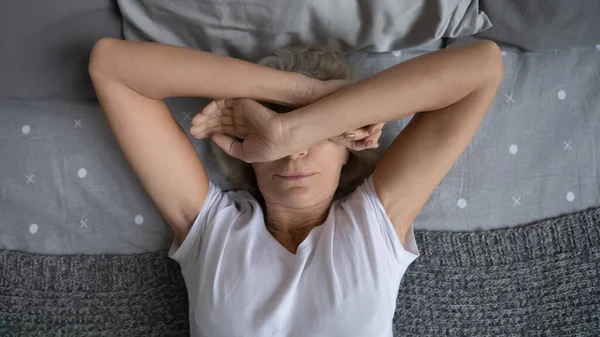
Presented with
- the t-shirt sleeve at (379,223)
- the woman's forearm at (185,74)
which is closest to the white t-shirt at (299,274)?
the t-shirt sleeve at (379,223)

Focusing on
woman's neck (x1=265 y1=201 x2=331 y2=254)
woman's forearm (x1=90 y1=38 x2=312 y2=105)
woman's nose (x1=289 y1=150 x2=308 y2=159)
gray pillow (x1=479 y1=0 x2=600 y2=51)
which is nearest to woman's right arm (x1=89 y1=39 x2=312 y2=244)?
woman's forearm (x1=90 y1=38 x2=312 y2=105)

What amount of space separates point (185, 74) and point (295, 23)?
11.0 inches

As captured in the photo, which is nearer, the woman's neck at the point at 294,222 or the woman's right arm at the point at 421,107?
the woman's right arm at the point at 421,107

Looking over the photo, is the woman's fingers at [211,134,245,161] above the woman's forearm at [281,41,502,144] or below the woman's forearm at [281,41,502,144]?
below

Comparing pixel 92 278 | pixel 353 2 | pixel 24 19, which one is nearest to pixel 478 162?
pixel 353 2

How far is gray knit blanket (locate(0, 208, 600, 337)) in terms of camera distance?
1.12 m

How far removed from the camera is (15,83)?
3.73 ft

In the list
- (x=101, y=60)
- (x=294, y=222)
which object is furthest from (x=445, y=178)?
(x=101, y=60)

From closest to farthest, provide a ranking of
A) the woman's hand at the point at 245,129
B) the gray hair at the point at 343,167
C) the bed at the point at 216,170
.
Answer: the woman's hand at the point at 245,129 < the gray hair at the point at 343,167 < the bed at the point at 216,170

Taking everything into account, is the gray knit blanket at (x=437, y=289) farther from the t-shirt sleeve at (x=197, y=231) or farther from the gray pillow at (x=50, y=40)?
the gray pillow at (x=50, y=40)

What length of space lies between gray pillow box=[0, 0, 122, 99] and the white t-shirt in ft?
1.50

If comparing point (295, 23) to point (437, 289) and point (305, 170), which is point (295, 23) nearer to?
point (305, 170)

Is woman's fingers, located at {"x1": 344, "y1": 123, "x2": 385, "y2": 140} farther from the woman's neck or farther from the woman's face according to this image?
the woman's neck

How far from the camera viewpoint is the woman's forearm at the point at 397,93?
911 mm
